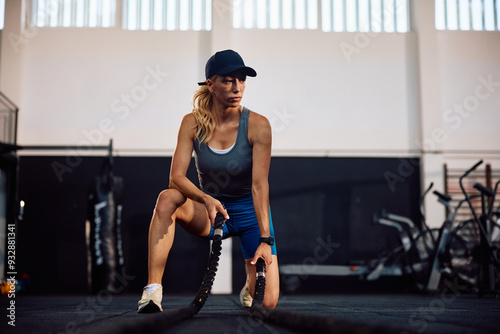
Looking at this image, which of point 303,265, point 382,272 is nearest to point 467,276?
point 382,272

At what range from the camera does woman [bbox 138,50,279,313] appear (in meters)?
2.22

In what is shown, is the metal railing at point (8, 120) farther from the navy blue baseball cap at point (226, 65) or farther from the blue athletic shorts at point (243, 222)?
the navy blue baseball cap at point (226, 65)

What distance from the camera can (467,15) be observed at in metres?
7.23

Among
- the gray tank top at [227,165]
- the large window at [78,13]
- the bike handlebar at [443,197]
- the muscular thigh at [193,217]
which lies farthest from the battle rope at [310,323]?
the large window at [78,13]

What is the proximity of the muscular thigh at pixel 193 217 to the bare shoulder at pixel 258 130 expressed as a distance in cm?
41

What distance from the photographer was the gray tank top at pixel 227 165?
2447 mm

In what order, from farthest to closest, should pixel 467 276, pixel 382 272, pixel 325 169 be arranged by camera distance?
pixel 325 169 < pixel 382 272 < pixel 467 276

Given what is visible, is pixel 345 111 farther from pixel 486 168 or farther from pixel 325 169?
pixel 486 168

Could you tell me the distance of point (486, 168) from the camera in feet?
22.1

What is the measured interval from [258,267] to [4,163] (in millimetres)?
5239

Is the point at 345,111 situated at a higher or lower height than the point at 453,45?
lower

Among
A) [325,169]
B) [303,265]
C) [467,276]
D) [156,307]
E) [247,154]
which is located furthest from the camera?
[325,169]

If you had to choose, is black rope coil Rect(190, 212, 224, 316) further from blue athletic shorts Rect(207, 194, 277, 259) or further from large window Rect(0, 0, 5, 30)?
large window Rect(0, 0, 5, 30)

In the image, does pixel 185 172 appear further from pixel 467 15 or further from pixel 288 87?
pixel 467 15
